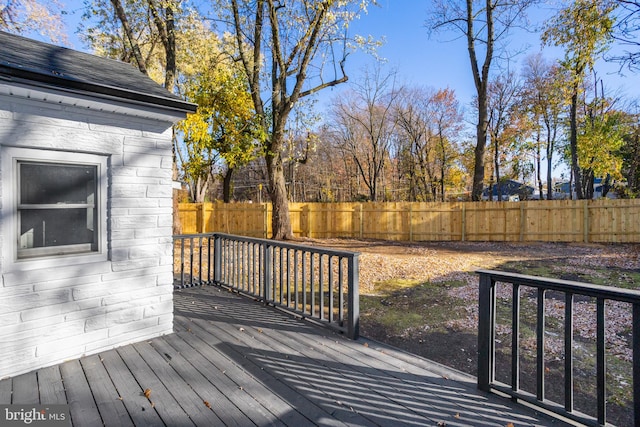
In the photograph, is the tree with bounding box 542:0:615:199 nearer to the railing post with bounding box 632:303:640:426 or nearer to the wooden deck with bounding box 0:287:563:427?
the railing post with bounding box 632:303:640:426

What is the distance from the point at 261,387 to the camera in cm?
240

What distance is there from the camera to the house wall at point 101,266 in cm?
257

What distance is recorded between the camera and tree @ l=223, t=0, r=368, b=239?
9859 mm

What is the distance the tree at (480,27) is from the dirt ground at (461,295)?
15.2 feet

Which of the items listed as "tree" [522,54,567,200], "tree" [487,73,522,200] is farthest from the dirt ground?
"tree" [487,73,522,200]

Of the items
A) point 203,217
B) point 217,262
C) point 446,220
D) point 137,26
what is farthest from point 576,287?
point 203,217

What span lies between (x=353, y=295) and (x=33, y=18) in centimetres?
1217

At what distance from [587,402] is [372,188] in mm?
19869

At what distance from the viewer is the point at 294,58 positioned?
35.2 feet

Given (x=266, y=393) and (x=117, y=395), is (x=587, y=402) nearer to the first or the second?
(x=266, y=393)

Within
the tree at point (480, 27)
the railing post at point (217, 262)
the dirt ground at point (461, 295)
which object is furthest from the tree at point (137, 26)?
the tree at point (480, 27)

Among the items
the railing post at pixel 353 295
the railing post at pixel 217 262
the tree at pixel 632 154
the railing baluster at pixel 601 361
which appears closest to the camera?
the railing baluster at pixel 601 361

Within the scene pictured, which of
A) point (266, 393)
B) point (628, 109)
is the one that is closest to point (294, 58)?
point (266, 393)

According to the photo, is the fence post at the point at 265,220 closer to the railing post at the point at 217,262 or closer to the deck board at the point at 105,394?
the railing post at the point at 217,262
